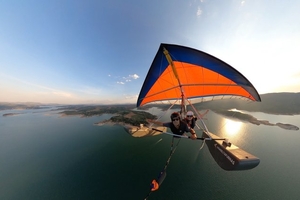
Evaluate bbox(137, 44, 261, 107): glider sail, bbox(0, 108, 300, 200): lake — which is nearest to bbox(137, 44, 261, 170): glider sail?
bbox(137, 44, 261, 107): glider sail

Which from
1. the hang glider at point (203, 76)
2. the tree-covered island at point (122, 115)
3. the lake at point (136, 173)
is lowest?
the lake at point (136, 173)

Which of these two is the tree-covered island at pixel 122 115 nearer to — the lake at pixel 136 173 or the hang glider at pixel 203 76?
the lake at pixel 136 173

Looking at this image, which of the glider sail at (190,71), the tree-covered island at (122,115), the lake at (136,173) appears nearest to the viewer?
the glider sail at (190,71)

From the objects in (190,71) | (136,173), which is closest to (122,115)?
(136,173)

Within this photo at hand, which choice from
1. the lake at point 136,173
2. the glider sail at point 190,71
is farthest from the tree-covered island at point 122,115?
the glider sail at point 190,71

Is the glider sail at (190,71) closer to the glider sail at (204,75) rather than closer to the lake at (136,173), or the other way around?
the glider sail at (204,75)

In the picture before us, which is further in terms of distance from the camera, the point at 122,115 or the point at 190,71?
the point at 122,115

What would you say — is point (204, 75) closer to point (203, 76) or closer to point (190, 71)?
point (203, 76)

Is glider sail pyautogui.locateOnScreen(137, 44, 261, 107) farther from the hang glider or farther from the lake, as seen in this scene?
the lake

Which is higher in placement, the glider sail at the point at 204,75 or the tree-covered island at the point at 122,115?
the glider sail at the point at 204,75

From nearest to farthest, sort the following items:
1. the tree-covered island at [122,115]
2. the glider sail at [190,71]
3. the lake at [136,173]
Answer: the glider sail at [190,71]
the lake at [136,173]
the tree-covered island at [122,115]

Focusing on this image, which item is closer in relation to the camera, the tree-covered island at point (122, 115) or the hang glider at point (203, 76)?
the hang glider at point (203, 76)
